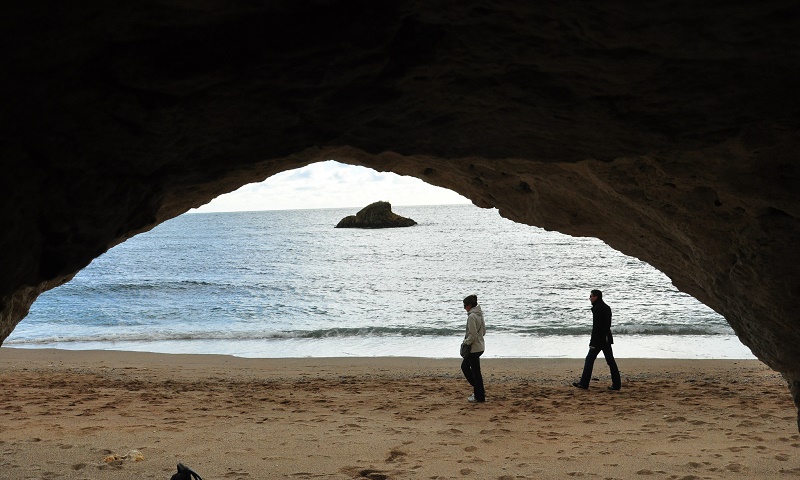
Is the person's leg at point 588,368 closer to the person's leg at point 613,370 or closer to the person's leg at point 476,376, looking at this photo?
the person's leg at point 613,370

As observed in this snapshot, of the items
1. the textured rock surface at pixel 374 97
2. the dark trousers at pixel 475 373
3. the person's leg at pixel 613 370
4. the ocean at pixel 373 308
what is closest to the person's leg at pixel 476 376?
the dark trousers at pixel 475 373

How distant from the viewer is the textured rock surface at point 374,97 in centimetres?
220

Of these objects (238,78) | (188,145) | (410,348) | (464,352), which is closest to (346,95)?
(238,78)

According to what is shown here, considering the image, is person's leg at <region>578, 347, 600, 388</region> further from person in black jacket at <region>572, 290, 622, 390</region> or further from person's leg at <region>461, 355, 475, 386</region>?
person's leg at <region>461, 355, 475, 386</region>

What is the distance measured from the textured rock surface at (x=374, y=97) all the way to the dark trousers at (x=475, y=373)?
5.99 meters

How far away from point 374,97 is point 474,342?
6721 millimetres

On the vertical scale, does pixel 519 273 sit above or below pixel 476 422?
above

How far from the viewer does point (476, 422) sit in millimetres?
8211

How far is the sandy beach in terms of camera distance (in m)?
6.25

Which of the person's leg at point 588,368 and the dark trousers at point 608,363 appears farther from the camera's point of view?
the person's leg at point 588,368

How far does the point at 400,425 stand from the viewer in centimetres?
800

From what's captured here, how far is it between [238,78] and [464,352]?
715 cm

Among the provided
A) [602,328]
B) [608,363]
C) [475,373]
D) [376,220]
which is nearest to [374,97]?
[475,373]

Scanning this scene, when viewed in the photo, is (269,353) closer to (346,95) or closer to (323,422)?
(323,422)
